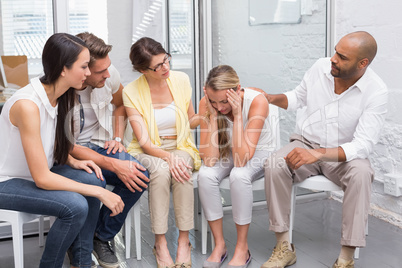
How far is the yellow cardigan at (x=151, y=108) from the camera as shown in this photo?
106 inches

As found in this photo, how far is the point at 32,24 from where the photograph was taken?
9.45 ft

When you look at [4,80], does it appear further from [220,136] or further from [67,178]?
[220,136]

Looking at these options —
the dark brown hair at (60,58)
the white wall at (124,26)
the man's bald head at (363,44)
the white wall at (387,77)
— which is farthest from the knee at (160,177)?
the white wall at (387,77)

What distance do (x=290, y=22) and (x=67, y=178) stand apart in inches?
76.5

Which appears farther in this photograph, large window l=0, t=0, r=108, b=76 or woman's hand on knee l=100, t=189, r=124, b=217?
large window l=0, t=0, r=108, b=76

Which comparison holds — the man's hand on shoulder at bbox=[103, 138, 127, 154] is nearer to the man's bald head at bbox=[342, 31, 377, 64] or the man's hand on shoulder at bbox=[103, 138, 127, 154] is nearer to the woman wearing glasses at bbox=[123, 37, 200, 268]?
the woman wearing glasses at bbox=[123, 37, 200, 268]

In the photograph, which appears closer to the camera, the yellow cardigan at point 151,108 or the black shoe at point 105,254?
the black shoe at point 105,254

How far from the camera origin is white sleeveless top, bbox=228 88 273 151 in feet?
8.56

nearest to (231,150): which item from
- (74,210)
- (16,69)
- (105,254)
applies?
(105,254)

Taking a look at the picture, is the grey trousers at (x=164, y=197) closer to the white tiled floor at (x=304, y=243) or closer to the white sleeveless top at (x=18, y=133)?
the white tiled floor at (x=304, y=243)

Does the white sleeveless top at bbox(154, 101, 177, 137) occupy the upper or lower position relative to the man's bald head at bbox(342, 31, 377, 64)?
lower

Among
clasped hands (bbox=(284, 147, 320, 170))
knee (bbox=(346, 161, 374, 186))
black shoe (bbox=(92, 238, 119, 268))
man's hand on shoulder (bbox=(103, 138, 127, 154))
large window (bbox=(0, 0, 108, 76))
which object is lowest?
black shoe (bbox=(92, 238, 119, 268))

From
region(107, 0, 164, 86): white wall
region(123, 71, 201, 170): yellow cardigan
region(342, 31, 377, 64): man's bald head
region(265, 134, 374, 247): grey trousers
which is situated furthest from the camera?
region(107, 0, 164, 86): white wall

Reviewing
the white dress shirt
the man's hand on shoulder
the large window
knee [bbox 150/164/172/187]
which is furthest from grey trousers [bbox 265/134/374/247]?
the large window
